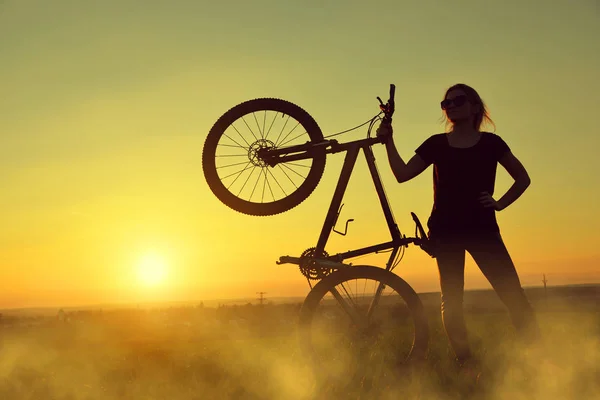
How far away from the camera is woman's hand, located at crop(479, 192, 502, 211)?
709 centimetres

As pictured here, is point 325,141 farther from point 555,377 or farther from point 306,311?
point 555,377

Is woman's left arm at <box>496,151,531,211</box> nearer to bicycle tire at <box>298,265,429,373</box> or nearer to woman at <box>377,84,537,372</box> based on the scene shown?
woman at <box>377,84,537,372</box>

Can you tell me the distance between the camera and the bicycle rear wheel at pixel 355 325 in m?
7.52

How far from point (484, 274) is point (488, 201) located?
87 centimetres

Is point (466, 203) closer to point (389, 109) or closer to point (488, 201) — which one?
point (488, 201)

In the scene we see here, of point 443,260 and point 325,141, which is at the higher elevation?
point 325,141

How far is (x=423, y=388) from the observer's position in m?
7.06

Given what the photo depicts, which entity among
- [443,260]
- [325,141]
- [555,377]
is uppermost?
[325,141]

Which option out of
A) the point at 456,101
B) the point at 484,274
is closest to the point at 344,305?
the point at 484,274

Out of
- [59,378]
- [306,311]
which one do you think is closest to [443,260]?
[306,311]

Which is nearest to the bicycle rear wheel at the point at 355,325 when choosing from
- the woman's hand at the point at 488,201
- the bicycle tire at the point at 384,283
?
the bicycle tire at the point at 384,283

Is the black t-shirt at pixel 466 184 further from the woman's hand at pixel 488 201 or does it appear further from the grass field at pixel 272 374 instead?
the grass field at pixel 272 374

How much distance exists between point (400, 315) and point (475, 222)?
1378 mm

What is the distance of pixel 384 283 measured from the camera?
24.8 feet
